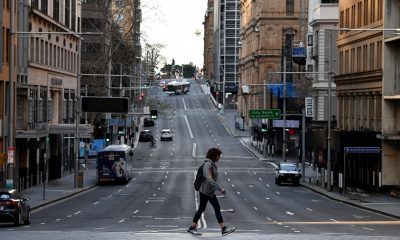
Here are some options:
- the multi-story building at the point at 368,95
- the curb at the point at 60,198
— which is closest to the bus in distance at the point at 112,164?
the curb at the point at 60,198

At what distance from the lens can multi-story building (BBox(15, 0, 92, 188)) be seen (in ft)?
199

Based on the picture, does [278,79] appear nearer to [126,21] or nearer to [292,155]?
[292,155]

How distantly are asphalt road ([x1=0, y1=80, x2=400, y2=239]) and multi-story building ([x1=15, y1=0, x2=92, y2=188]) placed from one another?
4765mm

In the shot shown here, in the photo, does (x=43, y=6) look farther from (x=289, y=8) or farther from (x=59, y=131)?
(x=289, y=8)

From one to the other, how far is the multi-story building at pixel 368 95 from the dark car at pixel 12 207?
2608 cm

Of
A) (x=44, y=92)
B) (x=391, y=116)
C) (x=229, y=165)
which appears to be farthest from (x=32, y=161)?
(x=229, y=165)

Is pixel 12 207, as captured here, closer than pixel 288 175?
Yes

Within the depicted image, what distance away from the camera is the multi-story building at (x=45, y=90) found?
199 feet

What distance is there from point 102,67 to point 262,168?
1735 centimetres

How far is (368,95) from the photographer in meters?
63.8

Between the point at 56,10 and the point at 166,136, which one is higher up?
the point at 56,10

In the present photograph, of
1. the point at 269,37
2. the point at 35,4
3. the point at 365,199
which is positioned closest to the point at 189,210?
the point at 365,199

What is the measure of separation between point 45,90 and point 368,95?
22.8 metres

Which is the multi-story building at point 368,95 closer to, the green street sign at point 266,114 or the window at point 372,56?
the window at point 372,56
